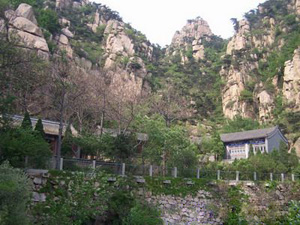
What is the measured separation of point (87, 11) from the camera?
63.4 metres

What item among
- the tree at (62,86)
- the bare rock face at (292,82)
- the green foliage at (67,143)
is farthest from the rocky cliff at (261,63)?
the green foliage at (67,143)

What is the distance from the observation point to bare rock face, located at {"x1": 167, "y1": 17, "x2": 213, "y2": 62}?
2773 inches

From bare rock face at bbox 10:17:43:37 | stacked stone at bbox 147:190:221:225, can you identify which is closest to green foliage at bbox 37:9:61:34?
bare rock face at bbox 10:17:43:37

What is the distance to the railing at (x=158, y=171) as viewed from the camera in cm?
1380

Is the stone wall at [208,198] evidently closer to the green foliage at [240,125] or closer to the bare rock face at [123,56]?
the green foliage at [240,125]

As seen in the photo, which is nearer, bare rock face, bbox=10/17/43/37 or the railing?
the railing

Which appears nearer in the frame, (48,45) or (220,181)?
(220,181)

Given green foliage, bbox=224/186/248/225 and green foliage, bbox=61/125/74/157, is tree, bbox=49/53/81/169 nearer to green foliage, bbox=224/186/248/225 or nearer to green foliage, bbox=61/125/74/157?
green foliage, bbox=61/125/74/157

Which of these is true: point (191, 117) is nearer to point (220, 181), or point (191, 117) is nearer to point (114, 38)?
point (114, 38)

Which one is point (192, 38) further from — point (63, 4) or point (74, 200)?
point (74, 200)

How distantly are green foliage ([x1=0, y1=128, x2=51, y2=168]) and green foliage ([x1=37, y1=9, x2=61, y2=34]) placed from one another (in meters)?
35.1

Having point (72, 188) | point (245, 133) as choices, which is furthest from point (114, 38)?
point (72, 188)

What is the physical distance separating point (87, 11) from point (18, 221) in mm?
60664

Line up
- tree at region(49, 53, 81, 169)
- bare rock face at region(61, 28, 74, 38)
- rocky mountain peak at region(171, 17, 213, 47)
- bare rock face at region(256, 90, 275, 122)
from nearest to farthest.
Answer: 1. tree at region(49, 53, 81, 169)
2. bare rock face at region(256, 90, 275, 122)
3. bare rock face at region(61, 28, 74, 38)
4. rocky mountain peak at region(171, 17, 213, 47)
